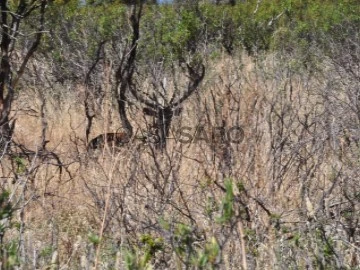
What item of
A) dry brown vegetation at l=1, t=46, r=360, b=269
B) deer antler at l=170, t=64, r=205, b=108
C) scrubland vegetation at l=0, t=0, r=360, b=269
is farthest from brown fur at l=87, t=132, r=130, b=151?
deer antler at l=170, t=64, r=205, b=108

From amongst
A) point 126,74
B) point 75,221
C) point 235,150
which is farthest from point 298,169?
point 126,74

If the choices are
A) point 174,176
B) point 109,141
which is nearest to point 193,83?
point 109,141

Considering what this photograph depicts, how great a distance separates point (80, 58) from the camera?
7863 mm


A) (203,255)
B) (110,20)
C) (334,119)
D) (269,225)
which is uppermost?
(110,20)

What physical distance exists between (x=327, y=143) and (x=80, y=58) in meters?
4.26

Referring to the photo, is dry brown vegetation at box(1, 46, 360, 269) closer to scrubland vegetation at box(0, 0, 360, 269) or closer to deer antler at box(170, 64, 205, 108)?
scrubland vegetation at box(0, 0, 360, 269)

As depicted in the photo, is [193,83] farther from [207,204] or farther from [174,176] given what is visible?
[207,204]

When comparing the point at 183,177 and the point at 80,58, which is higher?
the point at 80,58

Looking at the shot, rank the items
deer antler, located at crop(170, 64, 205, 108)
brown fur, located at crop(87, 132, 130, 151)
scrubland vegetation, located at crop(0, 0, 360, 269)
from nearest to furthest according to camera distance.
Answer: scrubland vegetation, located at crop(0, 0, 360, 269)
brown fur, located at crop(87, 132, 130, 151)
deer antler, located at crop(170, 64, 205, 108)

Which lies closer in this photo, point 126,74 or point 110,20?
point 126,74

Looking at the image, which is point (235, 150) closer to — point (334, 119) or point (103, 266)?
point (334, 119)

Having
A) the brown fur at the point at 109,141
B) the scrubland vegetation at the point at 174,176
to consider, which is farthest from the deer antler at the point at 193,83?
the brown fur at the point at 109,141

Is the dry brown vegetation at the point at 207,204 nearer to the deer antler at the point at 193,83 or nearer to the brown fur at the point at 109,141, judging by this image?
the brown fur at the point at 109,141

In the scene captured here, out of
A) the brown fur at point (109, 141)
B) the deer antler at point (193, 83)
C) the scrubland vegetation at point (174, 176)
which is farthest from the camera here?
the deer antler at point (193, 83)
